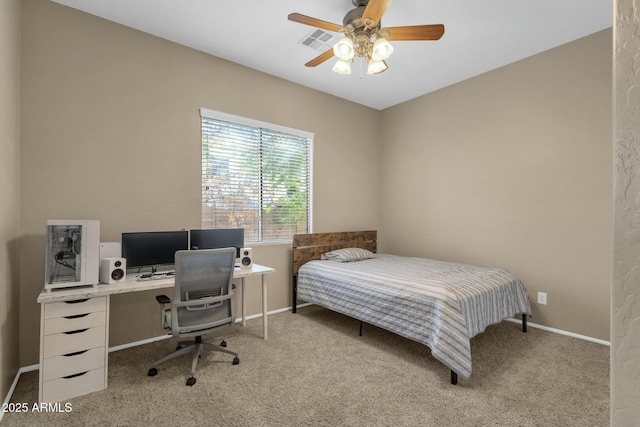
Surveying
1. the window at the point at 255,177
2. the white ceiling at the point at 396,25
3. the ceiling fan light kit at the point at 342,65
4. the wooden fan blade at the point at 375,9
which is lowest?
the window at the point at 255,177

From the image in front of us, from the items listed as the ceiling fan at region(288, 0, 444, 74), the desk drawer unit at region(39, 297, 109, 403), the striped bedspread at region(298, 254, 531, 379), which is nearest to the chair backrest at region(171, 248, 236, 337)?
the desk drawer unit at region(39, 297, 109, 403)

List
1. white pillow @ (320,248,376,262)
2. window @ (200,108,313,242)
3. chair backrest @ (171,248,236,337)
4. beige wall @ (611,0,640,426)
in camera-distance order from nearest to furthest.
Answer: beige wall @ (611,0,640,426) → chair backrest @ (171,248,236,337) → window @ (200,108,313,242) → white pillow @ (320,248,376,262)

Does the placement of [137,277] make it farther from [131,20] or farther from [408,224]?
[408,224]

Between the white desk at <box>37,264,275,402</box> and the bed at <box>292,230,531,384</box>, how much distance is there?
1.90m

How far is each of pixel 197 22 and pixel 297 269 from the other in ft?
9.12

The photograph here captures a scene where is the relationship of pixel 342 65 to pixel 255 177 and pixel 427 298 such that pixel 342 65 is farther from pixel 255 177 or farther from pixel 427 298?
pixel 427 298

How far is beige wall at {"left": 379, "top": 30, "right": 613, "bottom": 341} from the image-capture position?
2.96 metres

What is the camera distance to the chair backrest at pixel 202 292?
2.27 m

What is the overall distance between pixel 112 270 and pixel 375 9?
2.67 meters

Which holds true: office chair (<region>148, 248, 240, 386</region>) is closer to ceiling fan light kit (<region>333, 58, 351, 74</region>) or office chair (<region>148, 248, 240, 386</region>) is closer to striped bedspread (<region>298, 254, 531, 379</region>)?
striped bedspread (<region>298, 254, 531, 379</region>)

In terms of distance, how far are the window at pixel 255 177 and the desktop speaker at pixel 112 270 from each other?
0.97 m

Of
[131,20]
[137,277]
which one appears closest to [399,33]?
[131,20]

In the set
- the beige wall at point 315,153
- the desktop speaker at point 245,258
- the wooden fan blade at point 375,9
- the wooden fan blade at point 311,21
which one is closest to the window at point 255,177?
the beige wall at point 315,153

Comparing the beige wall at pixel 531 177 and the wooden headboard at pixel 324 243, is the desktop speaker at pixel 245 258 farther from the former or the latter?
the beige wall at pixel 531 177
